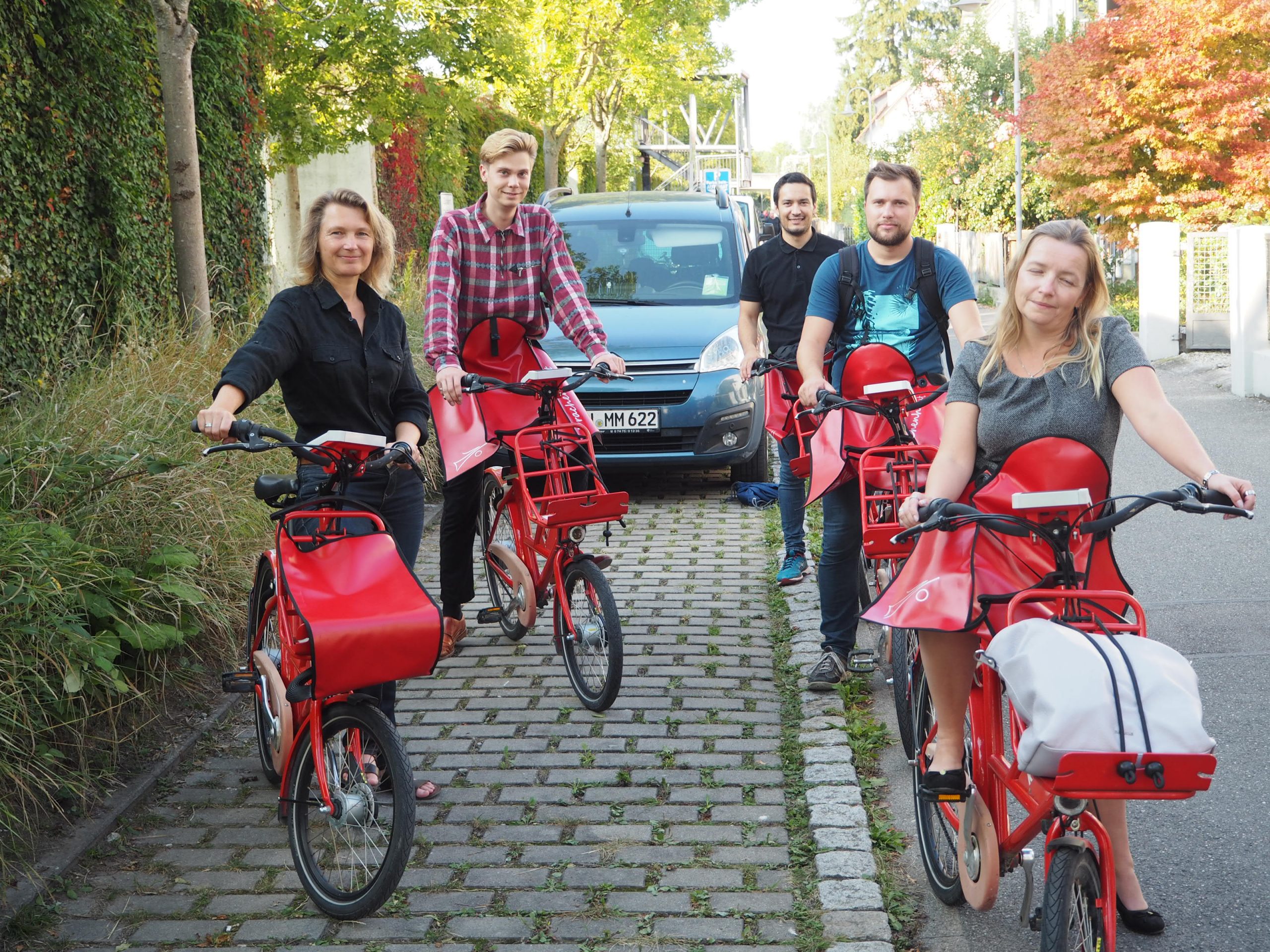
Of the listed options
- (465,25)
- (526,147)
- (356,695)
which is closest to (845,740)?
(356,695)

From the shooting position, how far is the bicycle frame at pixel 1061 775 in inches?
99.7

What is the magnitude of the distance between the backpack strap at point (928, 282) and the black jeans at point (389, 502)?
7.19 feet

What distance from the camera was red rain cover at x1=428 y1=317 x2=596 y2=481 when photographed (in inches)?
231

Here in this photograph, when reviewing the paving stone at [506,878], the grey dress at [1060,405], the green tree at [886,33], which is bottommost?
the paving stone at [506,878]

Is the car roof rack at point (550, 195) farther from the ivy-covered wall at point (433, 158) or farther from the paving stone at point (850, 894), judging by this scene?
the paving stone at point (850, 894)

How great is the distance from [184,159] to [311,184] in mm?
15452

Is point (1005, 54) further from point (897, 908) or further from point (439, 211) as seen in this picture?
point (897, 908)

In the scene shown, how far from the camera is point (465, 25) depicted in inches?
497

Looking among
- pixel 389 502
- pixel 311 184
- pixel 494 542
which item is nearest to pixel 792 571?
pixel 494 542

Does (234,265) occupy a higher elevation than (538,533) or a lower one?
higher

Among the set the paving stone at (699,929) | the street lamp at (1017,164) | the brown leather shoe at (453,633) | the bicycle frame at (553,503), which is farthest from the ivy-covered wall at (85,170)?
the street lamp at (1017,164)

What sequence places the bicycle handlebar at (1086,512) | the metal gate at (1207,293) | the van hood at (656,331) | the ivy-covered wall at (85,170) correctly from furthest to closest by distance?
the metal gate at (1207,293) → the van hood at (656,331) → the ivy-covered wall at (85,170) → the bicycle handlebar at (1086,512)

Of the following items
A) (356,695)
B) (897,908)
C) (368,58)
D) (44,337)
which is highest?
(368,58)

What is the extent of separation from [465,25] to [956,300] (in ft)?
28.3
